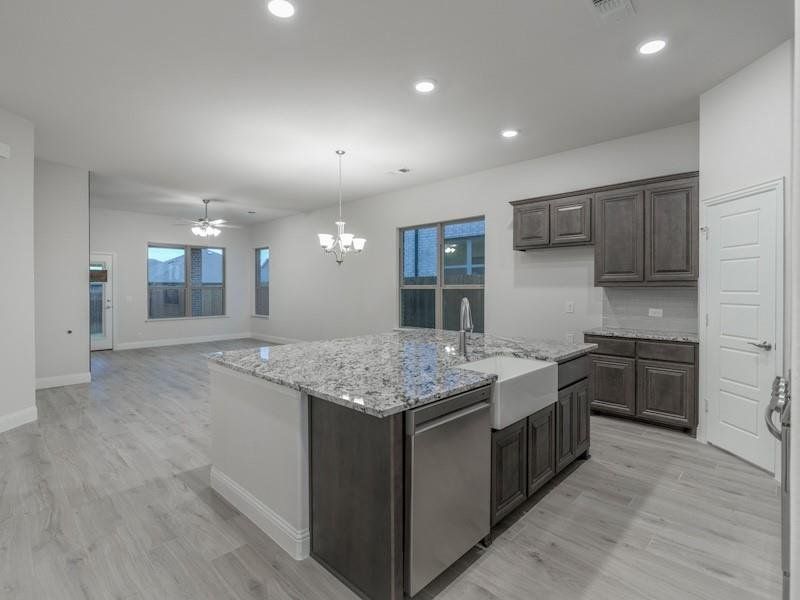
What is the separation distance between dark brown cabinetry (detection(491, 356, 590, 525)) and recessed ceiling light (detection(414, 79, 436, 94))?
7.82 ft

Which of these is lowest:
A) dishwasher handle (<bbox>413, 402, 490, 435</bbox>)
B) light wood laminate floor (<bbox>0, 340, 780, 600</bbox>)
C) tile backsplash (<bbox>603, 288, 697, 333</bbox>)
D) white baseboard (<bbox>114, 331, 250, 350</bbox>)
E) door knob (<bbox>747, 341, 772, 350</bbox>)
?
light wood laminate floor (<bbox>0, 340, 780, 600</bbox>)

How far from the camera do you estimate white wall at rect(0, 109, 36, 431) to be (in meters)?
3.78

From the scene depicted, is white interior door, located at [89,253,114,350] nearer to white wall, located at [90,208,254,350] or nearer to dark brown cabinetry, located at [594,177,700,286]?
white wall, located at [90,208,254,350]

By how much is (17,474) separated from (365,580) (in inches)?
112

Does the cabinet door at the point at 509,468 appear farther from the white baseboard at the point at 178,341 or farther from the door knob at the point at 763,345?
the white baseboard at the point at 178,341

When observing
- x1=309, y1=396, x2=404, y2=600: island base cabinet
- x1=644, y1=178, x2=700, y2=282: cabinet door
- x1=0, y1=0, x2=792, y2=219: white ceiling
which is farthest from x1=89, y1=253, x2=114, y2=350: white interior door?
x1=644, y1=178, x2=700, y2=282: cabinet door

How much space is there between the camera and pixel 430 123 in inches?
159

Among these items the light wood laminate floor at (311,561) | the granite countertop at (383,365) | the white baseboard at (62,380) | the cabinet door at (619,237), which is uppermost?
the cabinet door at (619,237)

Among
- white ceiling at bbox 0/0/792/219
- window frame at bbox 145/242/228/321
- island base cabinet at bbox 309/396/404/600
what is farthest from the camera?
window frame at bbox 145/242/228/321

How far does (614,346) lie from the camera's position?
4.02 meters

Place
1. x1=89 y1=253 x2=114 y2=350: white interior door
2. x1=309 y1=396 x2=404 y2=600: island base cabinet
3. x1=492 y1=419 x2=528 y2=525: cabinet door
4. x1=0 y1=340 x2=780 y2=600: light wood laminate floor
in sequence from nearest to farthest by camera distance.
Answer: x1=309 y1=396 x2=404 y2=600: island base cabinet < x1=0 y1=340 x2=780 y2=600: light wood laminate floor < x1=492 y1=419 x2=528 y2=525: cabinet door < x1=89 y1=253 x2=114 y2=350: white interior door

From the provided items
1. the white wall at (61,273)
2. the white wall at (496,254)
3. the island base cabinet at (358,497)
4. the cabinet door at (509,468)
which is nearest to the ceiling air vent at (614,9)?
the white wall at (496,254)

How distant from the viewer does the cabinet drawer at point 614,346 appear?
3919 millimetres

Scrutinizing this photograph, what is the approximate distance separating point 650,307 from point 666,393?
973mm
